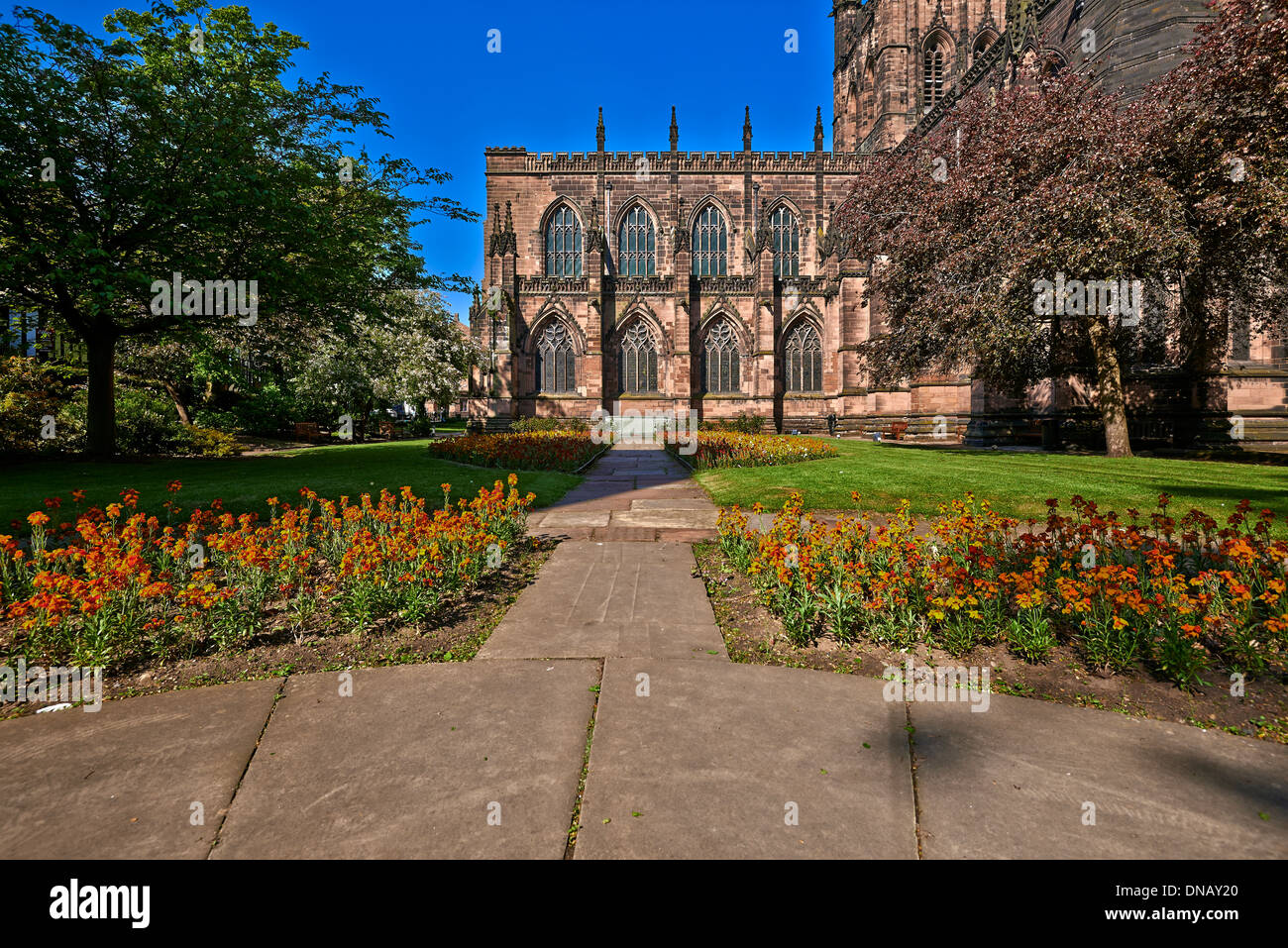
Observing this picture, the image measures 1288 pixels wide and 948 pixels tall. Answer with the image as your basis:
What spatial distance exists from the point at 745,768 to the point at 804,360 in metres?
33.9

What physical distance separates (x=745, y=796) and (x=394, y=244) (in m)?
19.7

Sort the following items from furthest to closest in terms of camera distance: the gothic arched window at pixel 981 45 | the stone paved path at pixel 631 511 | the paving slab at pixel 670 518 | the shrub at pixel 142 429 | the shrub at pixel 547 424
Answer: the gothic arched window at pixel 981 45 → the shrub at pixel 547 424 → the shrub at pixel 142 429 → the paving slab at pixel 670 518 → the stone paved path at pixel 631 511

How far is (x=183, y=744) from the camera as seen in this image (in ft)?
7.47

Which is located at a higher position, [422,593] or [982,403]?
[982,403]

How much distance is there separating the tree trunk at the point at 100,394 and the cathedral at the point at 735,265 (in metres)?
14.5

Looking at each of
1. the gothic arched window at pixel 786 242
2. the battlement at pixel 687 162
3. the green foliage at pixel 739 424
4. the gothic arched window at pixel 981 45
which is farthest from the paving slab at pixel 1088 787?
the gothic arched window at pixel 981 45

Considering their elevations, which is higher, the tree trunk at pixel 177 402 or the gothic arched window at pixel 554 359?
the gothic arched window at pixel 554 359

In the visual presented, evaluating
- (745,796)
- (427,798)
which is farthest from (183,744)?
(745,796)

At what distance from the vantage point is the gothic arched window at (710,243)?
36.8 m

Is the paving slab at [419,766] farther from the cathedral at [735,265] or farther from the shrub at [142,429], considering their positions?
the cathedral at [735,265]

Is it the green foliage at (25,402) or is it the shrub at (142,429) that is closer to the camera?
the green foliage at (25,402)

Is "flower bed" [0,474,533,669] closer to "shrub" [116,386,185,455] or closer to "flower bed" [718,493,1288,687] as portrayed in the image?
"flower bed" [718,493,1288,687]
